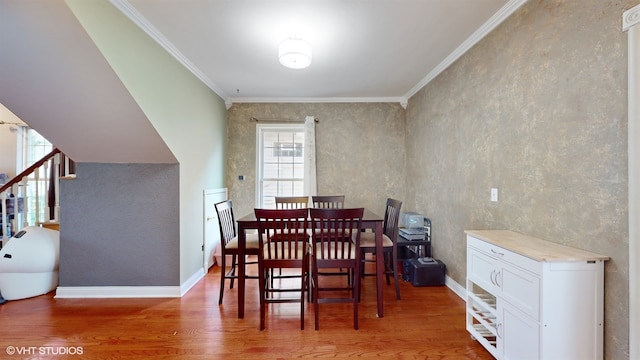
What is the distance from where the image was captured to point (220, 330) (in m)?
2.20

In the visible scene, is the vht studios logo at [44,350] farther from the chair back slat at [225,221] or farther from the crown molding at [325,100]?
the crown molding at [325,100]

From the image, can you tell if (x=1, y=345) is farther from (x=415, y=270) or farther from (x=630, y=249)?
(x=630, y=249)

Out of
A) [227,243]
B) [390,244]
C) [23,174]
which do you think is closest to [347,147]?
[390,244]

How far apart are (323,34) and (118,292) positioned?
11.0 feet

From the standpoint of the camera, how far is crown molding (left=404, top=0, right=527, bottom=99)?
2.03 metres

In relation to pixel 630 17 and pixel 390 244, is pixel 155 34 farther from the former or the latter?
pixel 630 17

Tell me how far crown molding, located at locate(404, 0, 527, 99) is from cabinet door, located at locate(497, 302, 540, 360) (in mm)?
2161

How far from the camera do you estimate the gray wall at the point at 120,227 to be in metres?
2.77

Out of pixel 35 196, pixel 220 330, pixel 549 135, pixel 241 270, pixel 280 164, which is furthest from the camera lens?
pixel 280 164

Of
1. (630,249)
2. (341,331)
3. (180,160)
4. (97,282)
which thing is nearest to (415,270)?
(341,331)

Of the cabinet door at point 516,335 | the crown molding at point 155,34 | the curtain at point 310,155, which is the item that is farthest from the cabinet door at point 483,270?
the crown molding at point 155,34

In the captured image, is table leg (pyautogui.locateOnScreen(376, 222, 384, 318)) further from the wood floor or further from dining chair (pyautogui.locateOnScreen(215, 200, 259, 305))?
dining chair (pyautogui.locateOnScreen(215, 200, 259, 305))

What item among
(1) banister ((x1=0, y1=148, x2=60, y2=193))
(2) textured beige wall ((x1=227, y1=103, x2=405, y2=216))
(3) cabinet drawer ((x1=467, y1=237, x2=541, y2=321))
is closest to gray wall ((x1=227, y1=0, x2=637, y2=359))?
(3) cabinet drawer ((x1=467, y1=237, x2=541, y2=321))

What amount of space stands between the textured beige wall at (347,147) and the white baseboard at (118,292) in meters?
1.74
